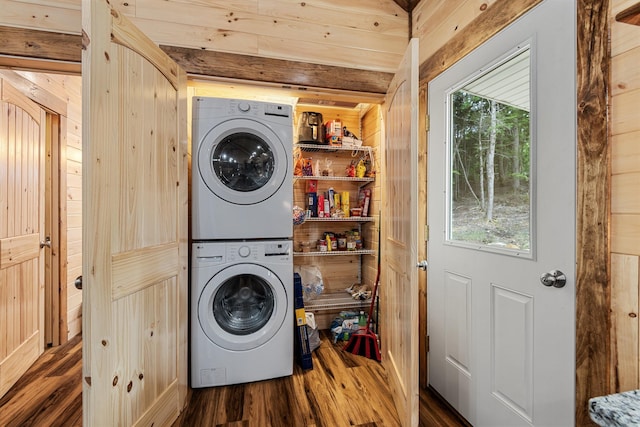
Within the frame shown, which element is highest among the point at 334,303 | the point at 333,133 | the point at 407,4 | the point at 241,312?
the point at 407,4

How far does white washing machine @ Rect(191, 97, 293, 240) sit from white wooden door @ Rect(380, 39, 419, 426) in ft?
2.28

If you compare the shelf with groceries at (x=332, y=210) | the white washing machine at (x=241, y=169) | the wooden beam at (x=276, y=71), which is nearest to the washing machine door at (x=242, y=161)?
the white washing machine at (x=241, y=169)

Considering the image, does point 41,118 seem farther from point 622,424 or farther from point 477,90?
point 622,424

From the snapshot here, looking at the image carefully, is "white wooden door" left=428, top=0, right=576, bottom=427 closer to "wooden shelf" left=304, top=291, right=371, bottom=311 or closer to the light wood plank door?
"wooden shelf" left=304, top=291, right=371, bottom=311

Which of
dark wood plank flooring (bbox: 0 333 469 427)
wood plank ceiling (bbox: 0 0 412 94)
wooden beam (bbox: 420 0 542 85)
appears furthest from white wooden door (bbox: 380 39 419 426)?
wood plank ceiling (bbox: 0 0 412 94)

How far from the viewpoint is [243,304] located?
6.63ft

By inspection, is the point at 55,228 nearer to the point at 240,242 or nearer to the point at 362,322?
the point at 240,242

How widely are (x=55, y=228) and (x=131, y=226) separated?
5.93 ft

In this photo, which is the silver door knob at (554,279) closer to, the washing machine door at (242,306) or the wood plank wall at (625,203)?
the wood plank wall at (625,203)

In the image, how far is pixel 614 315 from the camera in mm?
919

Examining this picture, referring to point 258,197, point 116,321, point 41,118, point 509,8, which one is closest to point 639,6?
point 509,8

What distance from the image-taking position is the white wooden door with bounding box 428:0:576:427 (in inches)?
41.4

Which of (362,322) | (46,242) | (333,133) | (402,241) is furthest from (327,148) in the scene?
(46,242)

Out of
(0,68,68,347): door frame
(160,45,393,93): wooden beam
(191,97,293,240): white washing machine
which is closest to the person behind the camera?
(160,45,393,93): wooden beam
